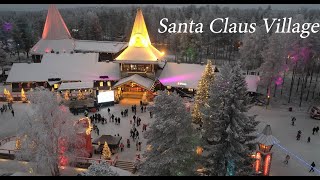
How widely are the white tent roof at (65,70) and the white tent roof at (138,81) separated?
2.32m

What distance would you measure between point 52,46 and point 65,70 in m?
14.4

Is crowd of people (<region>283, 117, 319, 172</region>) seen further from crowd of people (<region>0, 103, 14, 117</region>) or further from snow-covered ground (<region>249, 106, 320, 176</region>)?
crowd of people (<region>0, 103, 14, 117</region>)

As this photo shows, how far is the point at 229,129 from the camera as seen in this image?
17047 mm

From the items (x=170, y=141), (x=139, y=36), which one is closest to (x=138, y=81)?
(x=139, y=36)

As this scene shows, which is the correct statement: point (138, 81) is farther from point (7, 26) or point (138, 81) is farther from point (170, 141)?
point (7, 26)

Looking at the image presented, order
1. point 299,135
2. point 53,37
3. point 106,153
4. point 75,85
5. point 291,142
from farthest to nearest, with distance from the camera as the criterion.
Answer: point 53,37, point 75,85, point 299,135, point 291,142, point 106,153

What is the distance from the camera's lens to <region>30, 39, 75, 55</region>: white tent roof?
51.8 meters

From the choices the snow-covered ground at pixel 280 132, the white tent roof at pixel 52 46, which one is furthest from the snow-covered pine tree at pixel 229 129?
the white tent roof at pixel 52 46

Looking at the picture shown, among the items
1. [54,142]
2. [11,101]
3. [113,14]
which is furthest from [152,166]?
[113,14]

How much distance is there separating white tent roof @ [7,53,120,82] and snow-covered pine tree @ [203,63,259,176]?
75.1 ft

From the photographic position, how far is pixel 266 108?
3450cm

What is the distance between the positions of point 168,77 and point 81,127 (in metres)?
17.9

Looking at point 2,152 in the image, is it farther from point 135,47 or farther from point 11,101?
point 135,47

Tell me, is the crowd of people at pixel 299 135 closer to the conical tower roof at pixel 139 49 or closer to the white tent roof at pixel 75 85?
the conical tower roof at pixel 139 49
